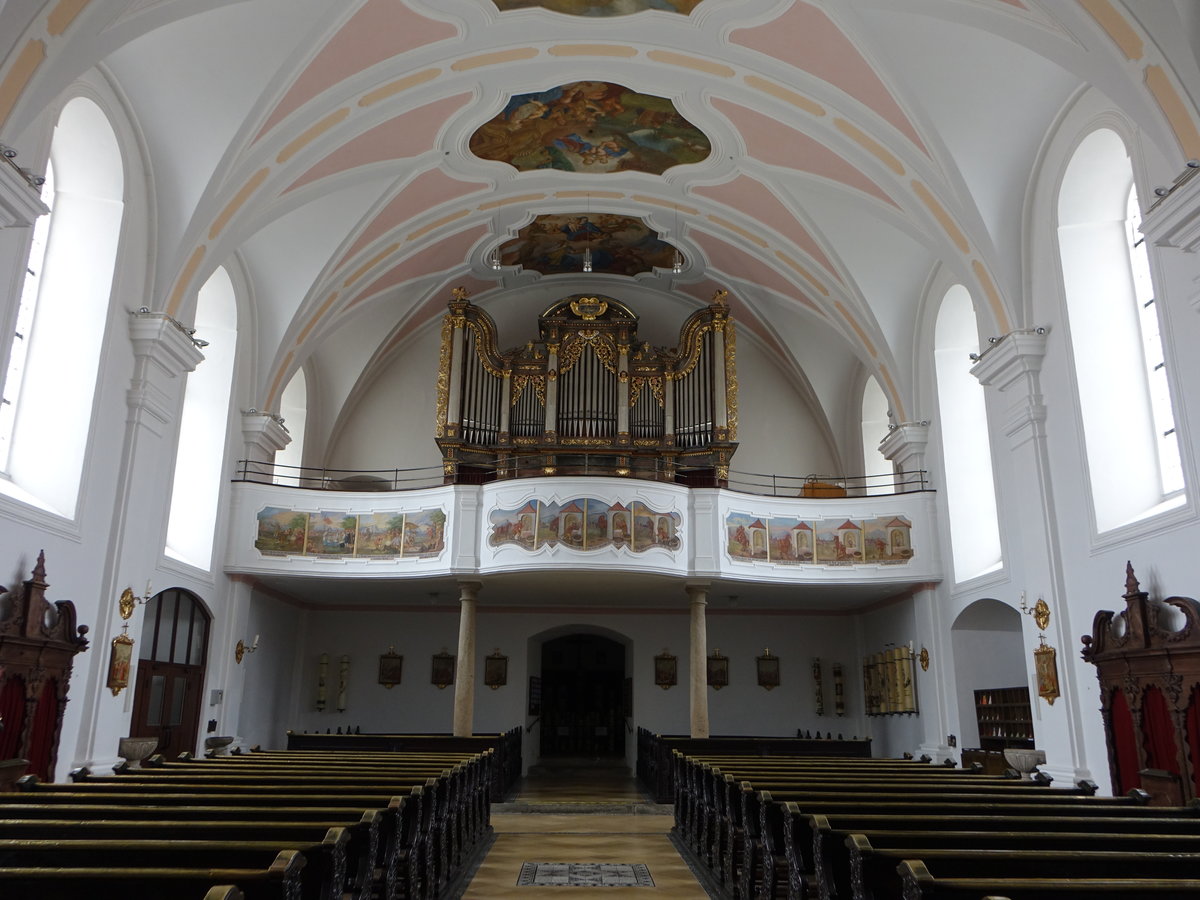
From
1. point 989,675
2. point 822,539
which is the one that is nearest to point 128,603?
point 822,539

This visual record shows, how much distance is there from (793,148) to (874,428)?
25.6 feet

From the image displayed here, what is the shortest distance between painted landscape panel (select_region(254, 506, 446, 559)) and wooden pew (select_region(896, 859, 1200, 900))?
13.3 meters

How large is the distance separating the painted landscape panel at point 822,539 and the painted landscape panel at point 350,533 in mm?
5213

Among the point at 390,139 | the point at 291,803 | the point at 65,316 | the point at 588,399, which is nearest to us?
the point at 291,803

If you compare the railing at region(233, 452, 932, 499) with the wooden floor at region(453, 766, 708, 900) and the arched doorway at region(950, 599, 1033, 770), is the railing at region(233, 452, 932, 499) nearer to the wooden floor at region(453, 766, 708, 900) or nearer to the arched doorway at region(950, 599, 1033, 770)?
the arched doorway at region(950, 599, 1033, 770)

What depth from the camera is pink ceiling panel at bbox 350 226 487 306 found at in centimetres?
1852

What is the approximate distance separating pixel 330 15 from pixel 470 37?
2065mm

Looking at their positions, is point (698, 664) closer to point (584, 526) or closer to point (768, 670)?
point (584, 526)

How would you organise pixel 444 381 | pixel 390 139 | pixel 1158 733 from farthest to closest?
pixel 444 381 → pixel 390 139 → pixel 1158 733

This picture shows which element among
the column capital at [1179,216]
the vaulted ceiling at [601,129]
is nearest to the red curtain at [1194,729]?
the column capital at [1179,216]

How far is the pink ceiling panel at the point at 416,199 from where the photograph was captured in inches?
642

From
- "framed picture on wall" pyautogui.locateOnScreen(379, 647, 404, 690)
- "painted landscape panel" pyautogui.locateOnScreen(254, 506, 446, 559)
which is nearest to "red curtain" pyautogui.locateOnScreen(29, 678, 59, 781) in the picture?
"painted landscape panel" pyautogui.locateOnScreen(254, 506, 446, 559)

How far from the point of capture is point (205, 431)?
15820 millimetres

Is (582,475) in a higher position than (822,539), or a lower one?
higher
